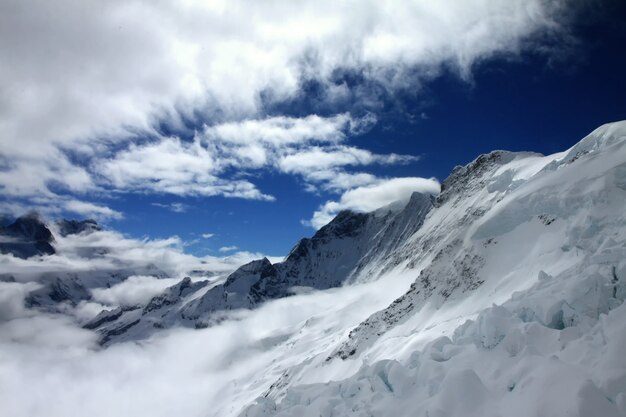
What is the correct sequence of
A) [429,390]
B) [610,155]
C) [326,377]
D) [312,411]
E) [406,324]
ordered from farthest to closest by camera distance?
[326,377] → [406,324] → [610,155] → [312,411] → [429,390]

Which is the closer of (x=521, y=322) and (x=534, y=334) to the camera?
(x=534, y=334)

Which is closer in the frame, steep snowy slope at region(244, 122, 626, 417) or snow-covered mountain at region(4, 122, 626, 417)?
steep snowy slope at region(244, 122, 626, 417)

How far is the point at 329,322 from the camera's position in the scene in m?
188

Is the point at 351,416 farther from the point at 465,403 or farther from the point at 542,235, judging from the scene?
the point at 542,235

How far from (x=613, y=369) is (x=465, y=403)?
4.55m

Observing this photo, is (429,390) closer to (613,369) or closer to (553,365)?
(553,365)

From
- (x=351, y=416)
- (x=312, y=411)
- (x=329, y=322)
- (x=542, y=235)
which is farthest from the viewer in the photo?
(x=329, y=322)

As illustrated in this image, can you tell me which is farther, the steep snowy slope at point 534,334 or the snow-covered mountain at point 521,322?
the snow-covered mountain at point 521,322

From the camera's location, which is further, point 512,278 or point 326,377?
point 326,377

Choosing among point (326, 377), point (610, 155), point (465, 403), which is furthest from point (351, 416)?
point (326, 377)

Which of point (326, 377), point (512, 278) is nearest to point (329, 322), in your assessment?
point (326, 377)

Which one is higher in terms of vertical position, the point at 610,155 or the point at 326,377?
the point at 610,155

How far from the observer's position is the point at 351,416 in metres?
18.5

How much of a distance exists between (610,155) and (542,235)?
9616 mm
